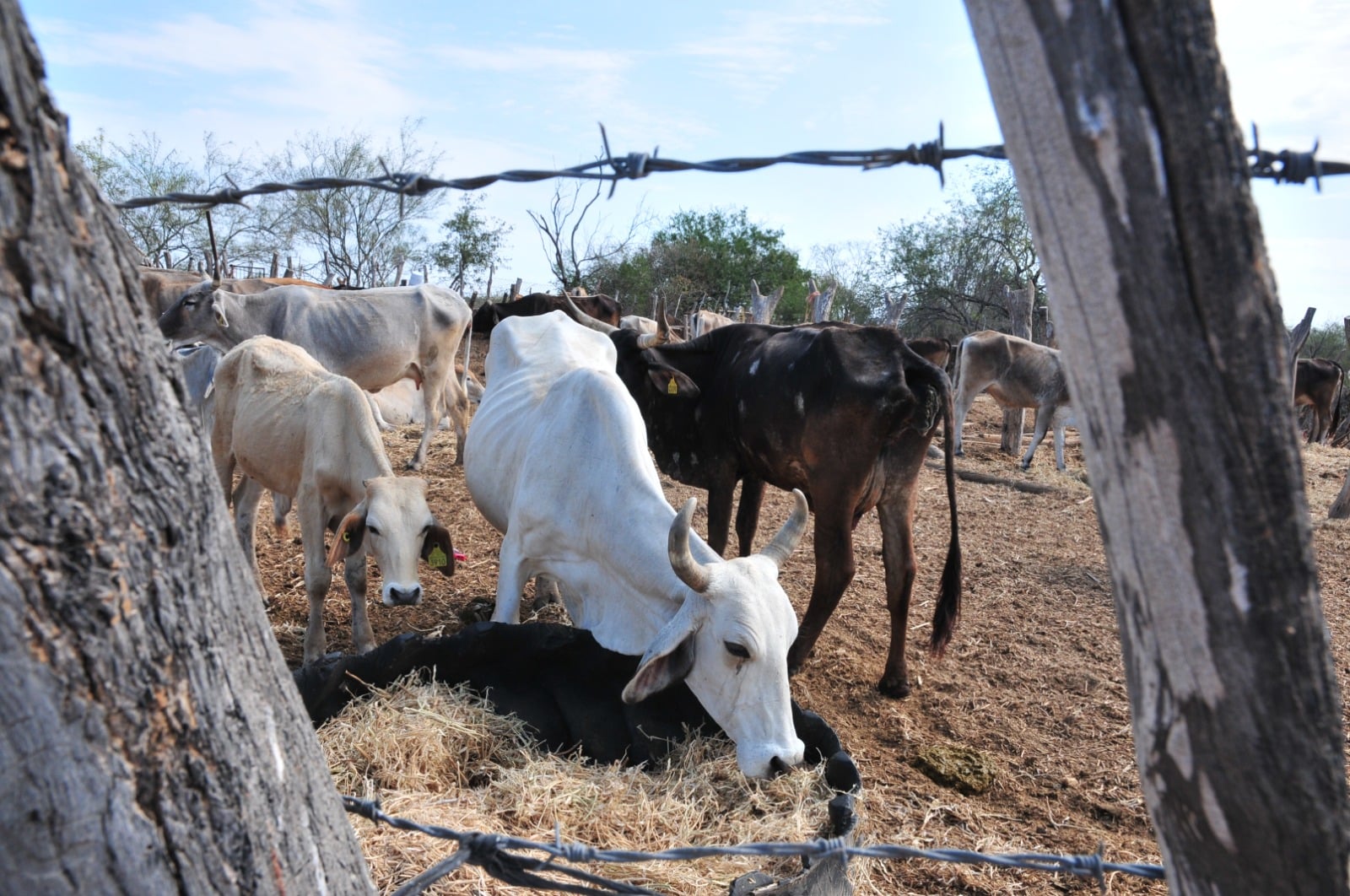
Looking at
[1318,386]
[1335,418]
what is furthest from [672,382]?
[1335,418]

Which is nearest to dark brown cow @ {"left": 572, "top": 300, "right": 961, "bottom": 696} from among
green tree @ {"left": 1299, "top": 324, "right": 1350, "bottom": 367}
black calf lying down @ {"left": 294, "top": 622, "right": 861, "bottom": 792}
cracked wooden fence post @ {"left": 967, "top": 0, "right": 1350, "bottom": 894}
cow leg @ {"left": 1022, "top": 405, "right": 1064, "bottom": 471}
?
black calf lying down @ {"left": 294, "top": 622, "right": 861, "bottom": 792}

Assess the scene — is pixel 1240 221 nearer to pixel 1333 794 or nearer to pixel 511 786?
pixel 1333 794

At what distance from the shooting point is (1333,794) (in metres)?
1.19

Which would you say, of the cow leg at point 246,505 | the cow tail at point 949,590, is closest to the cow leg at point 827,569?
the cow tail at point 949,590

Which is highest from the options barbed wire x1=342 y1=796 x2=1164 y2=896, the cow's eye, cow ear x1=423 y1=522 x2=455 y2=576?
barbed wire x1=342 y1=796 x2=1164 y2=896

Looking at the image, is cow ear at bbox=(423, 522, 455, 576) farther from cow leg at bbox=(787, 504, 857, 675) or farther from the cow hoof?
the cow hoof

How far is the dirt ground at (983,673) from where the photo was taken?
3662mm

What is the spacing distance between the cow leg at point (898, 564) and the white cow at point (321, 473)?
89.3 inches

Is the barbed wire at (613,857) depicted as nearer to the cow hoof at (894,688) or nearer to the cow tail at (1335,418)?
the cow hoof at (894,688)

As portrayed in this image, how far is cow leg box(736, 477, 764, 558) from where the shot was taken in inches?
247

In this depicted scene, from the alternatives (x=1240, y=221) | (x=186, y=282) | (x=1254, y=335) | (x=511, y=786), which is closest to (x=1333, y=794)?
(x=1254, y=335)

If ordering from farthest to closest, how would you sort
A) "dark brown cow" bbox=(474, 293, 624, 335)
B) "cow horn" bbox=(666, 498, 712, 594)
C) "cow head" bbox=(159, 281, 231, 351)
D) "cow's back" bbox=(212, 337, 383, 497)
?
"dark brown cow" bbox=(474, 293, 624, 335)
"cow head" bbox=(159, 281, 231, 351)
"cow's back" bbox=(212, 337, 383, 497)
"cow horn" bbox=(666, 498, 712, 594)

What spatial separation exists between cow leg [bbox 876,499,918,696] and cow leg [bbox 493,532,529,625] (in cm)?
193

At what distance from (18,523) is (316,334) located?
955 cm
